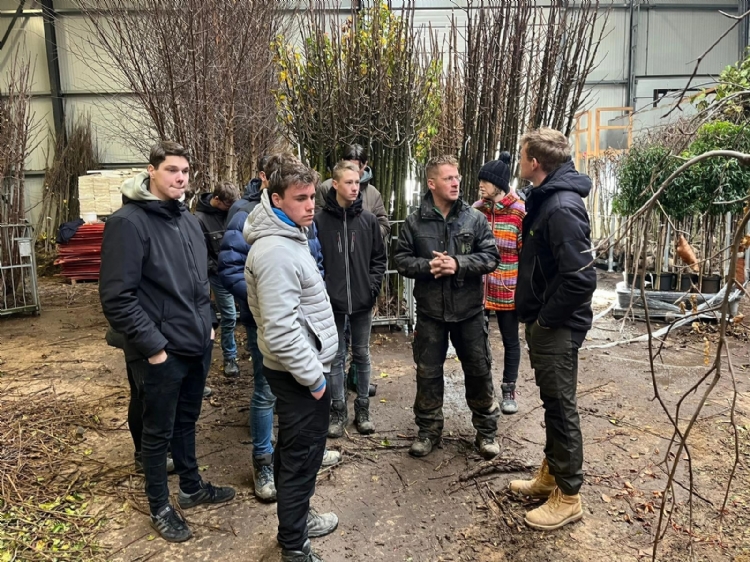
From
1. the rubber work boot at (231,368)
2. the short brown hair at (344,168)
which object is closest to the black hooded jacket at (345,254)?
the short brown hair at (344,168)

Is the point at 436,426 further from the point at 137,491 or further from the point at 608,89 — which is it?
the point at 608,89

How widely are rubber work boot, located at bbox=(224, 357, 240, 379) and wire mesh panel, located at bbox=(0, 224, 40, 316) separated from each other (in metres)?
4.31

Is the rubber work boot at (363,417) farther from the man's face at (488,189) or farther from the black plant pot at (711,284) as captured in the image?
the black plant pot at (711,284)

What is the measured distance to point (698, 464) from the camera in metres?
3.33

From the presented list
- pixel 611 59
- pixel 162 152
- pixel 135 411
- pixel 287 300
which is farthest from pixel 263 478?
pixel 611 59

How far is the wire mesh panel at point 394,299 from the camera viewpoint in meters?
6.41

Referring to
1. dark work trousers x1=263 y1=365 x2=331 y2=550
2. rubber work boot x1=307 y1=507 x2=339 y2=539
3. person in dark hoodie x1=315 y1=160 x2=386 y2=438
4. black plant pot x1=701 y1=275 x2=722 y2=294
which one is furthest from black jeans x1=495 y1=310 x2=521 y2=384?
black plant pot x1=701 y1=275 x2=722 y2=294

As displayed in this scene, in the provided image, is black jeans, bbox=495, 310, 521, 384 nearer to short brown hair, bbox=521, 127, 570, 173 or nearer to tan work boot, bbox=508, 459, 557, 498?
tan work boot, bbox=508, 459, 557, 498

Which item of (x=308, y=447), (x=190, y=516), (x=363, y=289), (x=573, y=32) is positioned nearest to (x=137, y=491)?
(x=190, y=516)

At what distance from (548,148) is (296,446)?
73.8 inches

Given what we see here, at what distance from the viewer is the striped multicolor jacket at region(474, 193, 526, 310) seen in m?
4.21

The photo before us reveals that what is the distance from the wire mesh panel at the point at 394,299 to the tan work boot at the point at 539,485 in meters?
3.44

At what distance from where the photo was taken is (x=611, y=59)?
15.4 m

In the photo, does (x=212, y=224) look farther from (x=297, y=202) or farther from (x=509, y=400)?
(x=509, y=400)
